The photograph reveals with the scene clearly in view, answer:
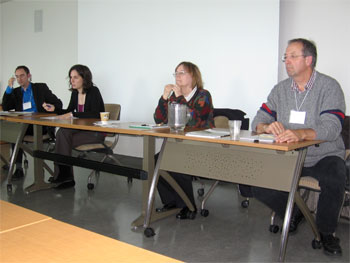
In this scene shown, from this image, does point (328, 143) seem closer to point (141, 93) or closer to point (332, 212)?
point (332, 212)

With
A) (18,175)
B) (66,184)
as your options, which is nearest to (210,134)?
(66,184)

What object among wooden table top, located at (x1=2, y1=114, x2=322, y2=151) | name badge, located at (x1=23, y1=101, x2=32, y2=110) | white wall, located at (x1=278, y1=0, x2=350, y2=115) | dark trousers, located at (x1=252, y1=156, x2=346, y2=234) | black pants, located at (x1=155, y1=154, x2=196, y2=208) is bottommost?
black pants, located at (x1=155, y1=154, x2=196, y2=208)

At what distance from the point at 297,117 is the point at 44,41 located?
4.83 m

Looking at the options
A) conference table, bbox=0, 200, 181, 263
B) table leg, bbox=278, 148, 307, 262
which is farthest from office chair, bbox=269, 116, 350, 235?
conference table, bbox=0, 200, 181, 263

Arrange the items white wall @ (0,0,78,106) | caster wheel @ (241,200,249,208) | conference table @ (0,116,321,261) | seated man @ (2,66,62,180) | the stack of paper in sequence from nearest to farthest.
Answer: conference table @ (0,116,321,261)
the stack of paper
caster wheel @ (241,200,249,208)
seated man @ (2,66,62,180)
white wall @ (0,0,78,106)

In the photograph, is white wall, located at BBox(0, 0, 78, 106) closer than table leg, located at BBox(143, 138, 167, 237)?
No

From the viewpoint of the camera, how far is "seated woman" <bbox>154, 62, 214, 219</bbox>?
2.69 meters

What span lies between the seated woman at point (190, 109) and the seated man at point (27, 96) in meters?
1.65

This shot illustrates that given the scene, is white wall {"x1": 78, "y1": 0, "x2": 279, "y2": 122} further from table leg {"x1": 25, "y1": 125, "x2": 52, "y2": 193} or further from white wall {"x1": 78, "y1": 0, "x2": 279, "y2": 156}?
table leg {"x1": 25, "y1": 125, "x2": 52, "y2": 193}

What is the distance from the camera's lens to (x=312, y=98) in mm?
2262

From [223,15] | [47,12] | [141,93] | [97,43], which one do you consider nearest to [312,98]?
[223,15]

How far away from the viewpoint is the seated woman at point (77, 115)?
328cm

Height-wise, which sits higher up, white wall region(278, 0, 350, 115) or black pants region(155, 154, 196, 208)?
white wall region(278, 0, 350, 115)

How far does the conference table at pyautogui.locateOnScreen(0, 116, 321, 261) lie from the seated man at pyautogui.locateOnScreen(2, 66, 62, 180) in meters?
1.51
